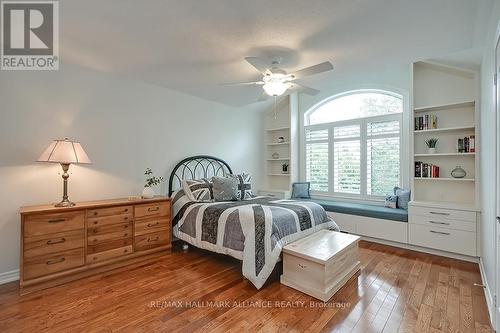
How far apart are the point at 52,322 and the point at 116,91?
273 cm

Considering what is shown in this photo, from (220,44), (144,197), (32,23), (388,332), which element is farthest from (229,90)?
(388,332)

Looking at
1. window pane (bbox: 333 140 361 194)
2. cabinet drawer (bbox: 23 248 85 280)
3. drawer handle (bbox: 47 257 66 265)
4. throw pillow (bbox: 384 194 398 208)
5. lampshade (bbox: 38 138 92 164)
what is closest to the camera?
cabinet drawer (bbox: 23 248 85 280)

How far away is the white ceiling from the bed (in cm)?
188

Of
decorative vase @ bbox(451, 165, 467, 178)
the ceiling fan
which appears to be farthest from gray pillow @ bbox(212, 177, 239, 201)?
decorative vase @ bbox(451, 165, 467, 178)

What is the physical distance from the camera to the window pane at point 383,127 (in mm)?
4145

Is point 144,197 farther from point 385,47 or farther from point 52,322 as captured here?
point 385,47

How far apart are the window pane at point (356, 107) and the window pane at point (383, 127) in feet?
0.60

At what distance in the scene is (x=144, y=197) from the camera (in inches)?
131

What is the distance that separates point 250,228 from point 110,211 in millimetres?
1672

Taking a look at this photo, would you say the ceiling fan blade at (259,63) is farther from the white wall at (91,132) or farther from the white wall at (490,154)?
the white wall at (91,132)

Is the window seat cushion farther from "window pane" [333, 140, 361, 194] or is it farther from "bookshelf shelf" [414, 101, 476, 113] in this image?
"bookshelf shelf" [414, 101, 476, 113]

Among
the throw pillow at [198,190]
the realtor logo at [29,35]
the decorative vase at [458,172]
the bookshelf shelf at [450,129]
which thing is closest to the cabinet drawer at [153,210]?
the throw pillow at [198,190]

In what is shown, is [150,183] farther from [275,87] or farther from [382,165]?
[382,165]

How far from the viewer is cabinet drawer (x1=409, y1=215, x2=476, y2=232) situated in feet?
10.2
